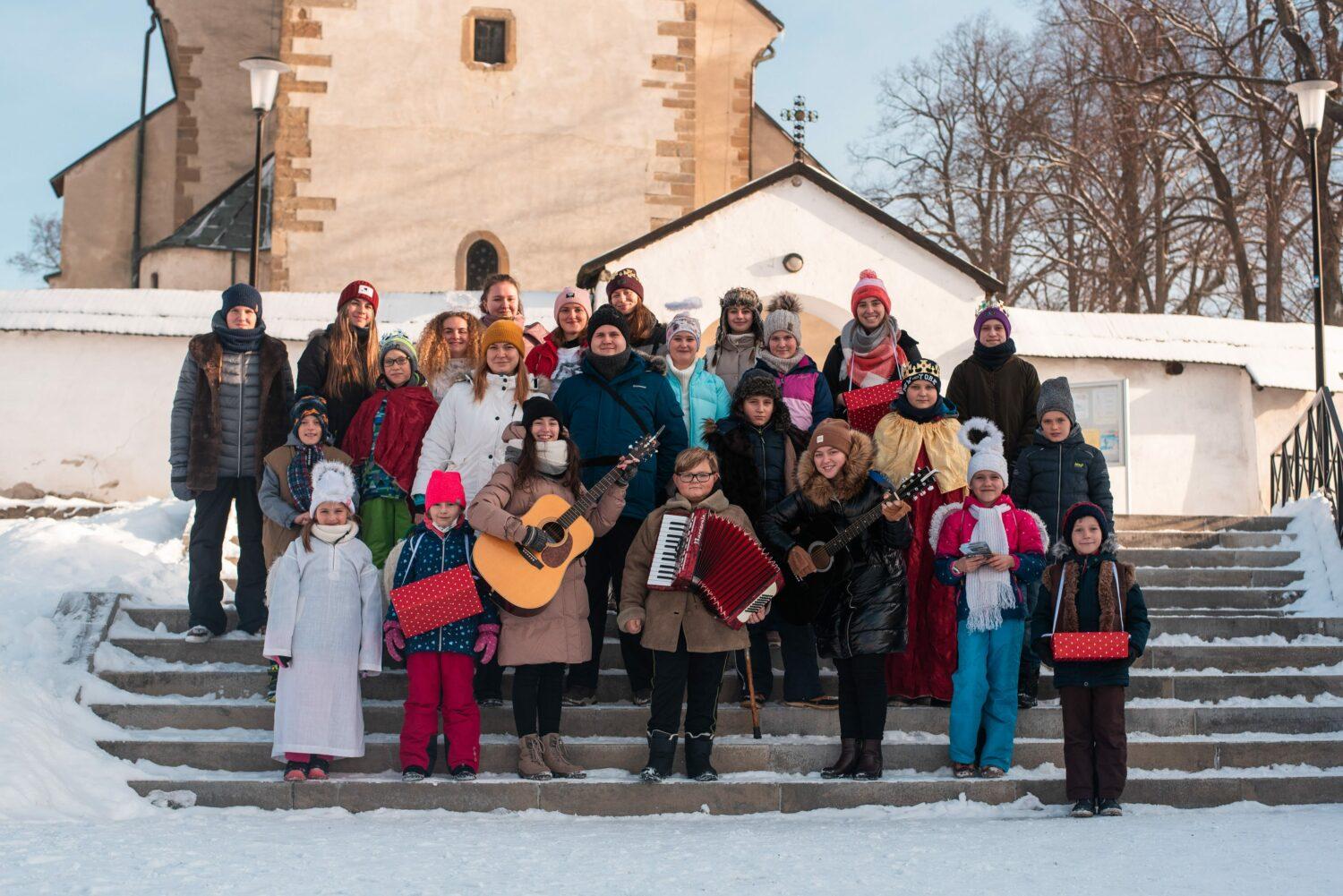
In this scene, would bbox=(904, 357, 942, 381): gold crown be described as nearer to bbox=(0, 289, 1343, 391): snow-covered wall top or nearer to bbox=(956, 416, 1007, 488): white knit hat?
bbox=(956, 416, 1007, 488): white knit hat

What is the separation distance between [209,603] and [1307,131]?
37.2 feet

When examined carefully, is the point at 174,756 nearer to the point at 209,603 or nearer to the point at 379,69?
the point at 209,603

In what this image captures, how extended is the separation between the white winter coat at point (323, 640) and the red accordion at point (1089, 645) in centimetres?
325

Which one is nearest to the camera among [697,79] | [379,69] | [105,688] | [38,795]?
[38,795]

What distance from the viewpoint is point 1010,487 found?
8125mm

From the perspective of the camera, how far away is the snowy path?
17.2 ft

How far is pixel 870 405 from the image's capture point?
8.19m

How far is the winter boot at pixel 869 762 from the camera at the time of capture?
690 centimetres

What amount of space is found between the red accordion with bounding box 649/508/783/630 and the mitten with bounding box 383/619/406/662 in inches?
47.8

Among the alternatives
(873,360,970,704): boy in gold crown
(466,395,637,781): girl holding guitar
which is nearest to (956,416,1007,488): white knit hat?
(873,360,970,704): boy in gold crown

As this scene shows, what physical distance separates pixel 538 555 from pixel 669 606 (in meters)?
0.68

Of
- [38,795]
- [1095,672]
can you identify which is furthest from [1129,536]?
[38,795]

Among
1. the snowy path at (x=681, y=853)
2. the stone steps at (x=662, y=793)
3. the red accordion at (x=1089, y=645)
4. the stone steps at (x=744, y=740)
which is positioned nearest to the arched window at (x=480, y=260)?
the stone steps at (x=744, y=740)

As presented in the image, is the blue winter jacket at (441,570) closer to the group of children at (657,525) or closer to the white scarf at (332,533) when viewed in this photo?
the group of children at (657,525)
